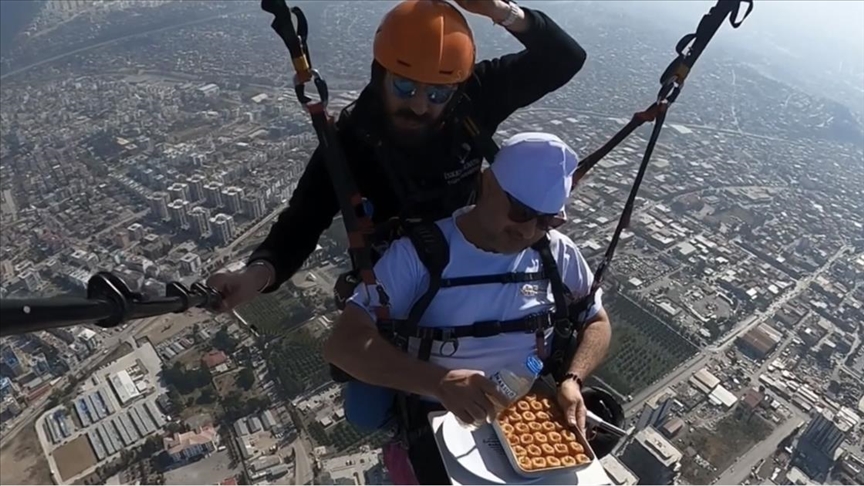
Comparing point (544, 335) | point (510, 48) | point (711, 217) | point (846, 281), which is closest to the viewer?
point (544, 335)

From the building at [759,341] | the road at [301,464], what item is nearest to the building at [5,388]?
the road at [301,464]

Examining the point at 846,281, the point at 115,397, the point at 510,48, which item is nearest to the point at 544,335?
the point at 115,397

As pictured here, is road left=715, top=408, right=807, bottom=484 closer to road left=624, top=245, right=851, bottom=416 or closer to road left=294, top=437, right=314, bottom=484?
road left=624, top=245, right=851, bottom=416

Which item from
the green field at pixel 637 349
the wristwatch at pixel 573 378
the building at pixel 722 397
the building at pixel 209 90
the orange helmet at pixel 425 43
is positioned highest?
the orange helmet at pixel 425 43

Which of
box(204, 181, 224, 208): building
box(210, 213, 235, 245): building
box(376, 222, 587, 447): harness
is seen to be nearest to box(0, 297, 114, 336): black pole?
box(376, 222, 587, 447): harness

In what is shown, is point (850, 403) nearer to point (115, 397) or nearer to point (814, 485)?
point (814, 485)

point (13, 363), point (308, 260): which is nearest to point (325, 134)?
point (13, 363)

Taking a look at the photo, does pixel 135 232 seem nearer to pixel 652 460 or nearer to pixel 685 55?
pixel 652 460

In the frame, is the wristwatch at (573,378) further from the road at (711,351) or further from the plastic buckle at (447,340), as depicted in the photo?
the road at (711,351)
